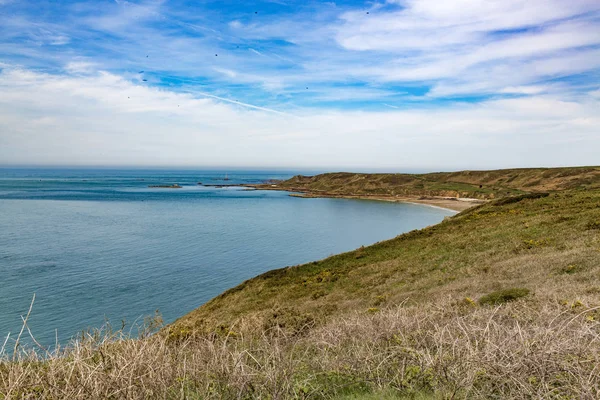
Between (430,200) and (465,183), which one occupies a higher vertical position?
(465,183)

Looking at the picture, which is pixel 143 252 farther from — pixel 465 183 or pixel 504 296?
pixel 465 183

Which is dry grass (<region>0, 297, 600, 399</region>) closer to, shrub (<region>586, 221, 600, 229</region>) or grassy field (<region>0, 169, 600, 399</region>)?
grassy field (<region>0, 169, 600, 399</region>)

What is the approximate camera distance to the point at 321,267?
34.2 m

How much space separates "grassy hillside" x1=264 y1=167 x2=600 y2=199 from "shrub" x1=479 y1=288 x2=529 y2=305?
105 metres

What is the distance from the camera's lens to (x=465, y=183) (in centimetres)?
14350

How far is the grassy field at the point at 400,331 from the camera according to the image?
6.99 m

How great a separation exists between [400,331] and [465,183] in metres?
149

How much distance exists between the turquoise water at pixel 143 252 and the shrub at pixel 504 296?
17.1 meters

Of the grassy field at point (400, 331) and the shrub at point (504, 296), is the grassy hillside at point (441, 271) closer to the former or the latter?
the grassy field at point (400, 331)

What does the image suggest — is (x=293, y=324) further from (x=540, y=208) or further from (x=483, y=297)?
(x=540, y=208)

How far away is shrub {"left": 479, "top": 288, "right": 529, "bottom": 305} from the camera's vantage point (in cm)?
1617

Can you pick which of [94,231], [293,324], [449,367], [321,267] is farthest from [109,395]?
[94,231]

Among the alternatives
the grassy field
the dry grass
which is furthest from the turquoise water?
the dry grass

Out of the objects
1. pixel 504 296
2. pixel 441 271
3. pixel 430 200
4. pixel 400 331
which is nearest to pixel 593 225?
pixel 441 271
